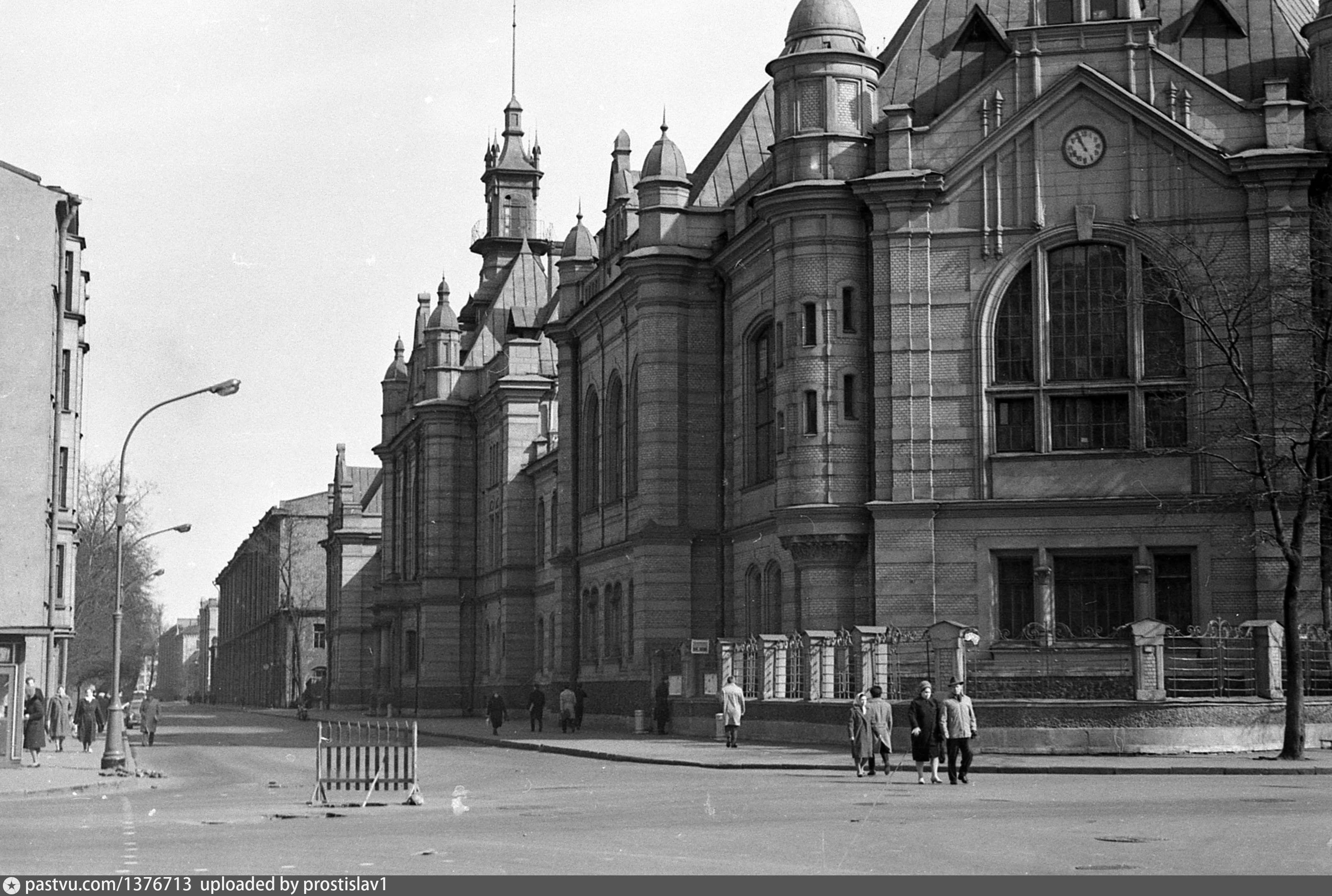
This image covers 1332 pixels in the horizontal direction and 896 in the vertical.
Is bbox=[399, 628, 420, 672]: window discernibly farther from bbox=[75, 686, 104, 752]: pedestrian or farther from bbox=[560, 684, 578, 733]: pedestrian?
bbox=[75, 686, 104, 752]: pedestrian

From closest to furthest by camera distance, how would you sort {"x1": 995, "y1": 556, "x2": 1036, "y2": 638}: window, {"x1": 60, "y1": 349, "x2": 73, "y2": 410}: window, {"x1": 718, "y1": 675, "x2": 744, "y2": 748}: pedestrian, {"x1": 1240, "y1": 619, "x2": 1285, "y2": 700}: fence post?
{"x1": 1240, "y1": 619, "x2": 1285, "y2": 700}: fence post < {"x1": 718, "y1": 675, "x2": 744, "y2": 748}: pedestrian < {"x1": 995, "y1": 556, "x2": 1036, "y2": 638}: window < {"x1": 60, "y1": 349, "x2": 73, "y2": 410}: window

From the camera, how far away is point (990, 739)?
37.7m

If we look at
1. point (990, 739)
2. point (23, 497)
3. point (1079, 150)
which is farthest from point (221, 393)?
point (1079, 150)

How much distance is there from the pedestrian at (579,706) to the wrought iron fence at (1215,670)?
1000 inches

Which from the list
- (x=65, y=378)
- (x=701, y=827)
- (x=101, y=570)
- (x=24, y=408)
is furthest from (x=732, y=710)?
(x=101, y=570)

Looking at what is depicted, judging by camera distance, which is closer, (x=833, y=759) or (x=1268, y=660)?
(x=833, y=759)

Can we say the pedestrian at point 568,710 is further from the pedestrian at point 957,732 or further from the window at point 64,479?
the pedestrian at point 957,732

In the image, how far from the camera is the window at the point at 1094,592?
4581 centimetres

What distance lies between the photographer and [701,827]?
21234 mm

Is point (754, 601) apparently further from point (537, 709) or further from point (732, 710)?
point (732, 710)

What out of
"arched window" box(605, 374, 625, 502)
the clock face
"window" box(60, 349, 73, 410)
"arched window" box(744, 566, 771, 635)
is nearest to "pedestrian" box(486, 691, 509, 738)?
"arched window" box(605, 374, 625, 502)

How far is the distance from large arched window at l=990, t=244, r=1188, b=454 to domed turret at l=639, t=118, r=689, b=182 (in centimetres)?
1516

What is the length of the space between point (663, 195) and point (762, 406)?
8080 millimetres

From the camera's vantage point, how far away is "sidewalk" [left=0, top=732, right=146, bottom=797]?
31.7 m
